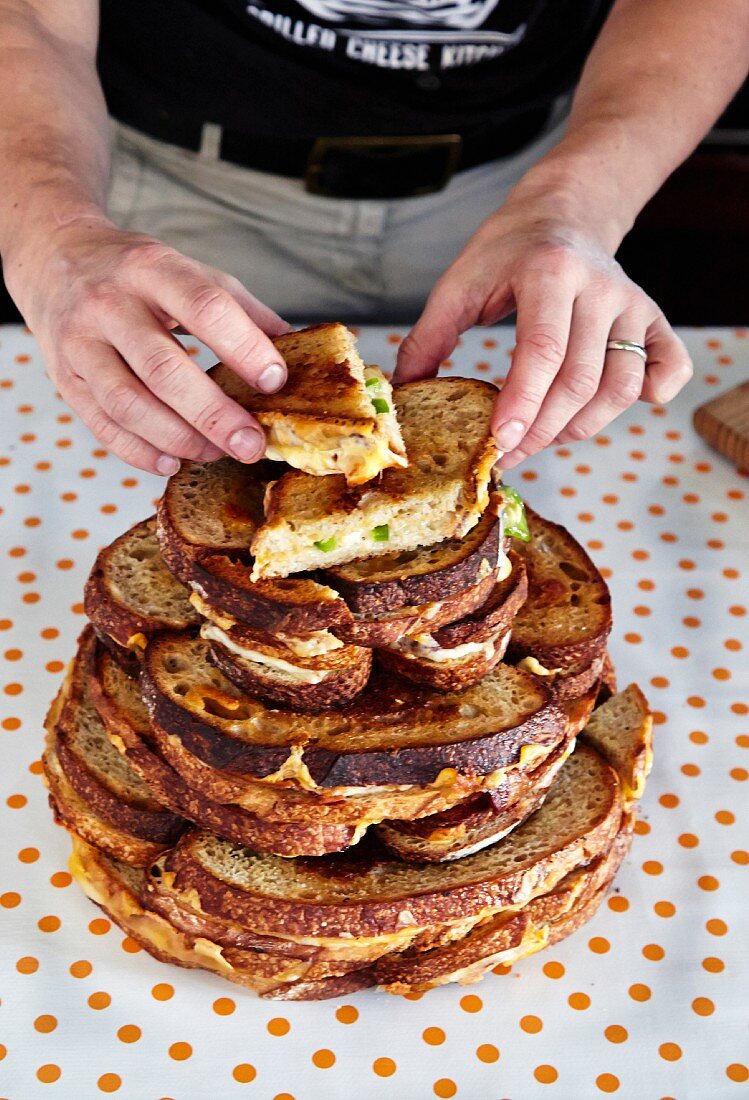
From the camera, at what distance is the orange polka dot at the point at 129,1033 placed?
1795 millimetres

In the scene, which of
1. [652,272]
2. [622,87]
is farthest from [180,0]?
[652,272]

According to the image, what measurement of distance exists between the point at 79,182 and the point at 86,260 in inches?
15.2

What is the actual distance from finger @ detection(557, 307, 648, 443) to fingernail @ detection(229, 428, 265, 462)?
57 cm

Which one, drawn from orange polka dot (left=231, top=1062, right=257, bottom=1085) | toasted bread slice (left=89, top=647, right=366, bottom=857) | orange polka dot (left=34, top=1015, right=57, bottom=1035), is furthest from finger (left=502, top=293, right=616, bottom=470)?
orange polka dot (left=34, top=1015, right=57, bottom=1035)

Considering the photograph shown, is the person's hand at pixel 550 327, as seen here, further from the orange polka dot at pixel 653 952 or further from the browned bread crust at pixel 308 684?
the orange polka dot at pixel 653 952

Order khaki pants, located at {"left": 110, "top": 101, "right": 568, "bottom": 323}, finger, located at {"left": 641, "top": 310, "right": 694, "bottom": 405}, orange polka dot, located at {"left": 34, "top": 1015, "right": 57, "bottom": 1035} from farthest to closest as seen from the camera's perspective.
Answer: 1. khaki pants, located at {"left": 110, "top": 101, "right": 568, "bottom": 323}
2. finger, located at {"left": 641, "top": 310, "right": 694, "bottom": 405}
3. orange polka dot, located at {"left": 34, "top": 1015, "right": 57, "bottom": 1035}

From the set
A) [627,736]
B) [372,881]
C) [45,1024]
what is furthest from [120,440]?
[627,736]

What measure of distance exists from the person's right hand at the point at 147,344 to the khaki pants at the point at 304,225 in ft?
3.84

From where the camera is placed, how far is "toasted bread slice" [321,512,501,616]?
174cm

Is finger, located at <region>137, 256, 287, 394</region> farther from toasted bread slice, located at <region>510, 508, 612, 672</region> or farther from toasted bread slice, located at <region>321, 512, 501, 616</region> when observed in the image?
toasted bread slice, located at <region>510, 508, 612, 672</region>

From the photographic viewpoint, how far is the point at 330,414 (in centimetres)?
171

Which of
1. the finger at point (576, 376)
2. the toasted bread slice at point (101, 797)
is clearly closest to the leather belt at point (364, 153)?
the finger at point (576, 376)

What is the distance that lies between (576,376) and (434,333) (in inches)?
12.5

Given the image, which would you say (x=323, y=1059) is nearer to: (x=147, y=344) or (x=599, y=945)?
(x=599, y=945)
